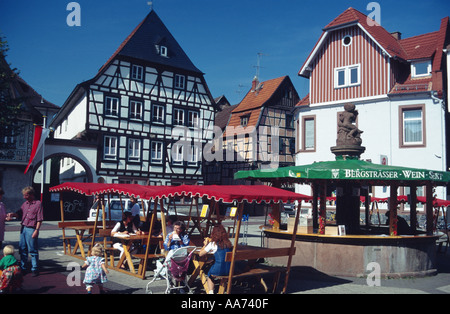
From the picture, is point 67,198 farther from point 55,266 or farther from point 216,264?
point 216,264

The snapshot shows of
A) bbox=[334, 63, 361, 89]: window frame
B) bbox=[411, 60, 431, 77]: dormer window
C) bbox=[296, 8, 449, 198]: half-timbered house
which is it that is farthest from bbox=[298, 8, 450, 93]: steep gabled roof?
bbox=[334, 63, 361, 89]: window frame

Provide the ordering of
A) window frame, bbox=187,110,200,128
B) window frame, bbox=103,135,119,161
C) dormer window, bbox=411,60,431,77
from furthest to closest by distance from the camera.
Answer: window frame, bbox=187,110,200,128 → window frame, bbox=103,135,119,161 → dormer window, bbox=411,60,431,77

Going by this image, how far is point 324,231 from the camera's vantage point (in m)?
12.1

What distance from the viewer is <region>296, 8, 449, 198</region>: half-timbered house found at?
2489 centimetres

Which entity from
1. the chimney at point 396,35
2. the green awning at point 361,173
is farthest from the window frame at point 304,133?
the green awning at point 361,173

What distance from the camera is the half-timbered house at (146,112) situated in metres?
34.2

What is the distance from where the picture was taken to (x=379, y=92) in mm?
26344

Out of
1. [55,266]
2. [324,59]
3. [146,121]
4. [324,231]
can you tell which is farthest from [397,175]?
[146,121]

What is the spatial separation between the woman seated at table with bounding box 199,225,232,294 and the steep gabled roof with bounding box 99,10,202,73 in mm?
28643

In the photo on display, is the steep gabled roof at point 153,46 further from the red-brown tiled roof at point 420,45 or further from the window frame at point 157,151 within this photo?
the red-brown tiled roof at point 420,45

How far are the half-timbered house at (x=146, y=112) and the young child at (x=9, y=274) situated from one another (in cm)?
2608

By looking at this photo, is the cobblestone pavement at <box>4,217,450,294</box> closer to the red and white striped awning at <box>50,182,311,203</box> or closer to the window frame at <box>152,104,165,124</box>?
the red and white striped awning at <box>50,182,311,203</box>

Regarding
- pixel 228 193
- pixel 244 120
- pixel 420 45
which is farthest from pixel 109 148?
pixel 228 193

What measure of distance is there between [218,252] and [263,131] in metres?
35.5
